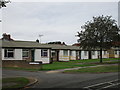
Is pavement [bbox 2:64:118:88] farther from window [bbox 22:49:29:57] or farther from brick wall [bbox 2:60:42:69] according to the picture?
window [bbox 22:49:29:57]

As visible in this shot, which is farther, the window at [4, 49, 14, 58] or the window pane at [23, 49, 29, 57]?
the window pane at [23, 49, 29, 57]

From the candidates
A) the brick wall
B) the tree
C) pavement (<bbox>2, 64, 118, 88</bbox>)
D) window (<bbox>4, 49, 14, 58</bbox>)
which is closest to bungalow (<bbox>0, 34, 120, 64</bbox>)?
window (<bbox>4, 49, 14, 58</bbox>)

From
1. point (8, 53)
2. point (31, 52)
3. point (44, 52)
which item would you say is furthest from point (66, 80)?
point (44, 52)

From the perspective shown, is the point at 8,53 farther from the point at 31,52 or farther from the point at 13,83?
the point at 13,83

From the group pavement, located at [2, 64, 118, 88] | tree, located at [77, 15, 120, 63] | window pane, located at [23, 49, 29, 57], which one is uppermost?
tree, located at [77, 15, 120, 63]

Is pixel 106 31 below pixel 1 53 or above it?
above

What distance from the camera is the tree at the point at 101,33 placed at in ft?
111

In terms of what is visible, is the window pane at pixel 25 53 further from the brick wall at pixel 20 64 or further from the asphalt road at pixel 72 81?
the asphalt road at pixel 72 81

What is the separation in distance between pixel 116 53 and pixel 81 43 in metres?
32.2

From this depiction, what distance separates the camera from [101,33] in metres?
34.0

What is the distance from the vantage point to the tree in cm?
3394

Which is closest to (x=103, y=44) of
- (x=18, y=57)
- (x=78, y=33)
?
(x=78, y=33)

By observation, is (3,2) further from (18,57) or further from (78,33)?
(78,33)

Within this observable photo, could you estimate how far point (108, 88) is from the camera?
1236 centimetres
